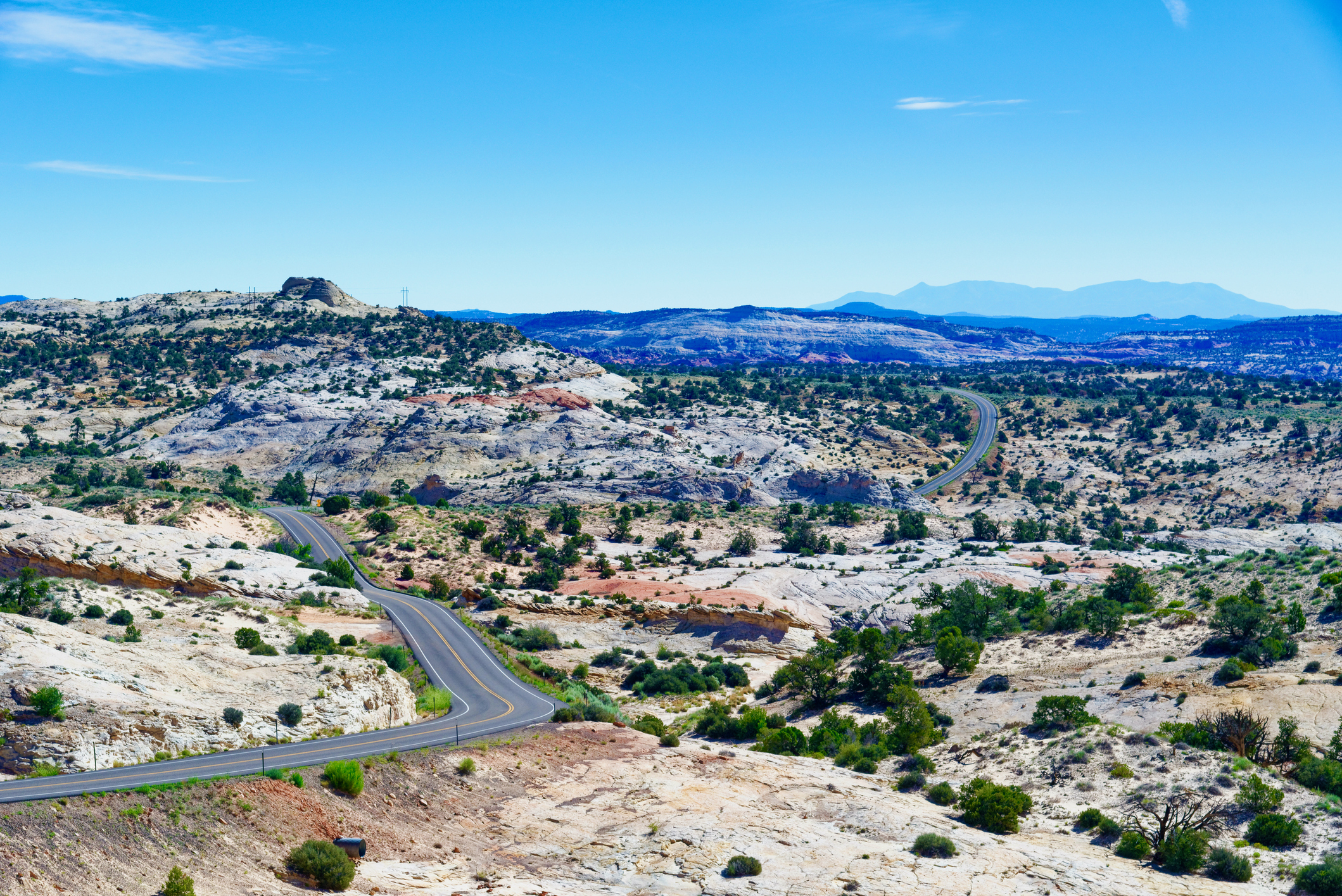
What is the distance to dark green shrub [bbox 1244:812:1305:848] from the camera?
29.8 meters

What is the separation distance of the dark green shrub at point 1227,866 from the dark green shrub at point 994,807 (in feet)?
18.5

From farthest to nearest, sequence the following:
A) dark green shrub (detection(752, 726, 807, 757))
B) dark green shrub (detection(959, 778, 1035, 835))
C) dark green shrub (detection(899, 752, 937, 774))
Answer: dark green shrub (detection(752, 726, 807, 757)) < dark green shrub (detection(899, 752, 937, 774)) < dark green shrub (detection(959, 778, 1035, 835))

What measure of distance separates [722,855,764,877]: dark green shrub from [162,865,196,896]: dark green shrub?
43.9 ft

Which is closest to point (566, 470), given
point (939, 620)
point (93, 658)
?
point (939, 620)

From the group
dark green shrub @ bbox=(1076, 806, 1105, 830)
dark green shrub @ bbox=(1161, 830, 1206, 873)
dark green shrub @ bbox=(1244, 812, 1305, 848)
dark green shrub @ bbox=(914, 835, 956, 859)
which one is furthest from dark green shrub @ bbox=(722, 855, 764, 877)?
dark green shrub @ bbox=(1244, 812, 1305, 848)

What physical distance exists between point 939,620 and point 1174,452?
9271cm

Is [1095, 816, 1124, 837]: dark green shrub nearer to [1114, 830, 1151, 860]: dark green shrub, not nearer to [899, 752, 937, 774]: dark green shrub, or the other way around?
[1114, 830, 1151, 860]: dark green shrub

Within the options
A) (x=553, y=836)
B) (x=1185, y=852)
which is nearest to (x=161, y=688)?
(x=553, y=836)

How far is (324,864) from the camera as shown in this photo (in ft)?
80.8

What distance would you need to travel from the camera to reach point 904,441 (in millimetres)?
141125

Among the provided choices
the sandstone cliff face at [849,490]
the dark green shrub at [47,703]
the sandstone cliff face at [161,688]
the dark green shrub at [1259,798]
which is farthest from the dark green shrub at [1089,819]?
the sandstone cliff face at [849,490]

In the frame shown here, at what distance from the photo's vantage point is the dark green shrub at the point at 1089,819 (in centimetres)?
3228

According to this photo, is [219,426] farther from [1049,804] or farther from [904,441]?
[1049,804]

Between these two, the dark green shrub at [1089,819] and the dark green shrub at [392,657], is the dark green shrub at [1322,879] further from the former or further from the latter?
the dark green shrub at [392,657]
